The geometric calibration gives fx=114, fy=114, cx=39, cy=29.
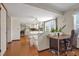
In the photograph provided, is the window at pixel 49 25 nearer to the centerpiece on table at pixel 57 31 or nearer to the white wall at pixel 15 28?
the centerpiece on table at pixel 57 31

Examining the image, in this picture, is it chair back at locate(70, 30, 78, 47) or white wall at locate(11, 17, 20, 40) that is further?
white wall at locate(11, 17, 20, 40)

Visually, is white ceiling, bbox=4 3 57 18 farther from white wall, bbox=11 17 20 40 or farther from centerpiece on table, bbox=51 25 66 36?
centerpiece on table, bbox=51 25 66 36

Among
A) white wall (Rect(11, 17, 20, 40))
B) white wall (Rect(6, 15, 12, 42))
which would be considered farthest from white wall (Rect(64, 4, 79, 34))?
white wall (Rect(6, 15, 12, 42))

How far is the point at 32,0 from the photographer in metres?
1.75

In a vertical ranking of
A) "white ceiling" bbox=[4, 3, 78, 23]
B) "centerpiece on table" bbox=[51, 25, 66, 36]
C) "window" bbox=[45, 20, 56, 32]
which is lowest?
"centerpiece on table" bbox=[51, 25, 66, 36]

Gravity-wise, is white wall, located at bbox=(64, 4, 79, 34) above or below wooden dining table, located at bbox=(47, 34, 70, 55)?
above

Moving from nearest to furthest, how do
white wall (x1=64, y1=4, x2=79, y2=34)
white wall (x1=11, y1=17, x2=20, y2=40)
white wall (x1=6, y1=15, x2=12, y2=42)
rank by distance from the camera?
white wall (x1=64, y1=4, x2=79, y2=34) → white wall (x1=11, y1=17, x2=20, y2=40) → white wall (x1=6, y1=15, x2=12, y2=42)

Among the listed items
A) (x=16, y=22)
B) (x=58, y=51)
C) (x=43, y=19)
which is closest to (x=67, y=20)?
(x=43, y=19)

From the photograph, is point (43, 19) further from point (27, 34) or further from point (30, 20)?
point (27, 34)

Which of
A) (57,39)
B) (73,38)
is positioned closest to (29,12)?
(57,39)

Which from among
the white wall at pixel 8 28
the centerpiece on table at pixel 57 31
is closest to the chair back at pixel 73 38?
the centerpiece on table at pixel 57 31

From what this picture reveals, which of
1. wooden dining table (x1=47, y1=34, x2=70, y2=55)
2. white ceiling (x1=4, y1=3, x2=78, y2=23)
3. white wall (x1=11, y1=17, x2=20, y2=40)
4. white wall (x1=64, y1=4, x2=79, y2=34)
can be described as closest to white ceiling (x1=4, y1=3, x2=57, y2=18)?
white ceiling (x1=4, y1=3, x2=78, y2=23)

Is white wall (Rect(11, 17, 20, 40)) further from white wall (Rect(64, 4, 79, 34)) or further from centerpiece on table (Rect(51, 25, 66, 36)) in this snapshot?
white wall (Rect(64, 4, 79, 34))

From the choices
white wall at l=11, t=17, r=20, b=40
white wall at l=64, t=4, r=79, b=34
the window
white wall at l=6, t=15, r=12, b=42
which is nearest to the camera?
white wall at l=64, t=4, r=79, b=34
